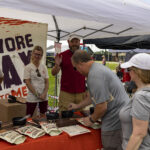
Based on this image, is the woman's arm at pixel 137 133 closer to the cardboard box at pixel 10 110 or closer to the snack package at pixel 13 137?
the snack package at pixel 13 137

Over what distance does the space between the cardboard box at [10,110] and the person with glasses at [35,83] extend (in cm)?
39

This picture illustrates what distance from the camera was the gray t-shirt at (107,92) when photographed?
4.88 ft

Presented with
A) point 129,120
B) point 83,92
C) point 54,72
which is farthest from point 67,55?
point 129,120

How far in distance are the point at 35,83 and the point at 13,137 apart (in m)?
1.37

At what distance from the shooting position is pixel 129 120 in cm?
126

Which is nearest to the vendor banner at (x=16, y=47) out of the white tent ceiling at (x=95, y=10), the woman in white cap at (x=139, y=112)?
the white tent ceiling at (x=95, y=10)

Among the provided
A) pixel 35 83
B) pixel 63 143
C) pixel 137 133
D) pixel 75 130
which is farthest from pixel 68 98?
pixel 137 133

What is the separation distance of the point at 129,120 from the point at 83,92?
70.3 inches

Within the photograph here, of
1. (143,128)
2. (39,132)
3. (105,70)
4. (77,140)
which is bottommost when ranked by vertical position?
(77,140)

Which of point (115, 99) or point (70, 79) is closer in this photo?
point (115, 99)

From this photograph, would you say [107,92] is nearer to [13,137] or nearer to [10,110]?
[13,137]

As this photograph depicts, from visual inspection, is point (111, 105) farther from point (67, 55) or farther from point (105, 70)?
point (67, 55)

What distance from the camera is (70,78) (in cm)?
295

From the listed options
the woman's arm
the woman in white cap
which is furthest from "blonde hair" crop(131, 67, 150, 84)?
the woman's arm
